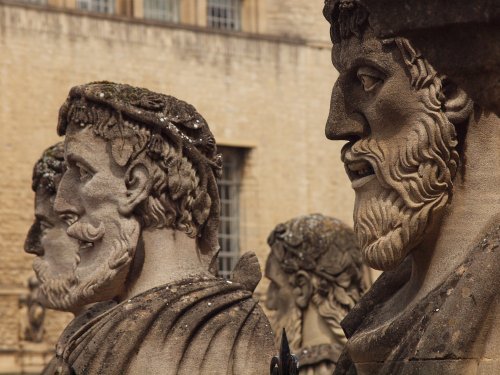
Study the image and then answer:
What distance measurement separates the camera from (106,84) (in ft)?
28.6

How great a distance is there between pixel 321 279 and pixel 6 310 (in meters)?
16.9

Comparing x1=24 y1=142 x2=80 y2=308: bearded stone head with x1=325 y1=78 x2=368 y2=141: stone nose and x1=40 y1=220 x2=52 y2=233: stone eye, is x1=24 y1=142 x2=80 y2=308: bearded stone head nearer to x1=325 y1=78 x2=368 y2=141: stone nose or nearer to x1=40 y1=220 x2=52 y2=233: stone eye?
x1=40 y1=220 x2=52 y2=233: stone eye

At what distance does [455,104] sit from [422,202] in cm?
31

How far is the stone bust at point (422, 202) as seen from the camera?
6.12 metres

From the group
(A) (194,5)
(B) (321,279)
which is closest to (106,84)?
(B) (321,279)

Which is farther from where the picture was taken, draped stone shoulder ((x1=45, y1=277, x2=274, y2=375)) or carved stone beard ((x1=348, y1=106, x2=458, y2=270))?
draped stone shoulder ((x1=45, y1=277, x2=274, y2=375))

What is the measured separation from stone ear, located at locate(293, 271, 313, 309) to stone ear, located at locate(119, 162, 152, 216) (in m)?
4.64

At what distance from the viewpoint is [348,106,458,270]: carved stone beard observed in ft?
20.8

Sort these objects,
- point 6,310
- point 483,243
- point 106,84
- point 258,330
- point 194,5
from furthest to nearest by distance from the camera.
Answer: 1. point 194,5
2. point 6,310
3. point 106,84
4. point 258,330
5. point 483,243

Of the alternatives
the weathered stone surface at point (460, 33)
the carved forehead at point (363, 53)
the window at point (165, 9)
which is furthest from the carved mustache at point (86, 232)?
the window at point (165, 9)

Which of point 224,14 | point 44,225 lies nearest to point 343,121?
point 44,225

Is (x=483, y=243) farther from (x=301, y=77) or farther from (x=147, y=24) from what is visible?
(x=301, y=77)

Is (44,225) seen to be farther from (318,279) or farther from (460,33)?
(460,33)

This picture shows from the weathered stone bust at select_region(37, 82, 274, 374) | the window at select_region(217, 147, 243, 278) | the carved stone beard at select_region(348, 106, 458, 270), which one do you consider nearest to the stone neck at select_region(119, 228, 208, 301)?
the weathered stone bust at select_region(37, 82, 274, 374)
